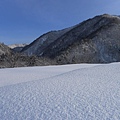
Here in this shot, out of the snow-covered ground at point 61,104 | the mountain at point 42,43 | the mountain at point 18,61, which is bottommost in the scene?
the snow-covered ground at point 61,104

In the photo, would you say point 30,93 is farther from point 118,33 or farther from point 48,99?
point 118,33

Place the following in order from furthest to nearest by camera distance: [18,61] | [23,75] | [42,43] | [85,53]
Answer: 1. [42,43]
2. [85,53]
3. [18,61]
4. [23,75]

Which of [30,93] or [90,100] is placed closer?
[90,100]

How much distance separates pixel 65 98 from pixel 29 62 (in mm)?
16761

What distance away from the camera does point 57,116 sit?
3480mm

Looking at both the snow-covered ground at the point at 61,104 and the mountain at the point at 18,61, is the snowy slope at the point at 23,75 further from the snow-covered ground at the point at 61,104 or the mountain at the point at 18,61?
the mountain at the point at 18,61

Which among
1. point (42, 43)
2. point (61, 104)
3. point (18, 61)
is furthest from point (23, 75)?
point (42, 43)

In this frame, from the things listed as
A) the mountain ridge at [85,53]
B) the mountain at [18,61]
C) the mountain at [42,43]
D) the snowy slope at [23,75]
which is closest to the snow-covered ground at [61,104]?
the snowy slope at [23,75]

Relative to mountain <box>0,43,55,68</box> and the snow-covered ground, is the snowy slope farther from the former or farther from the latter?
mountain <box>0,43,55,68</box>

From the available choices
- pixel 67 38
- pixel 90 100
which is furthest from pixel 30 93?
pixel 67 38

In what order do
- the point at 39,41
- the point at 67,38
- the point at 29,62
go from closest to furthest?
the point at 29,62
the point at 67,38
the point at 39,41

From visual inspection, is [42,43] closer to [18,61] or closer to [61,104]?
[18,61]

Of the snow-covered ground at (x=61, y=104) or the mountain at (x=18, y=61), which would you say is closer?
the snow-covered ground at (x=61, y=104)

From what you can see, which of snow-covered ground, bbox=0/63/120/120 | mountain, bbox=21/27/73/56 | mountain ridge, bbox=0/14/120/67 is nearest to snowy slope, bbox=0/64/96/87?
snow-covered ground, bbox=0/63/120/120
